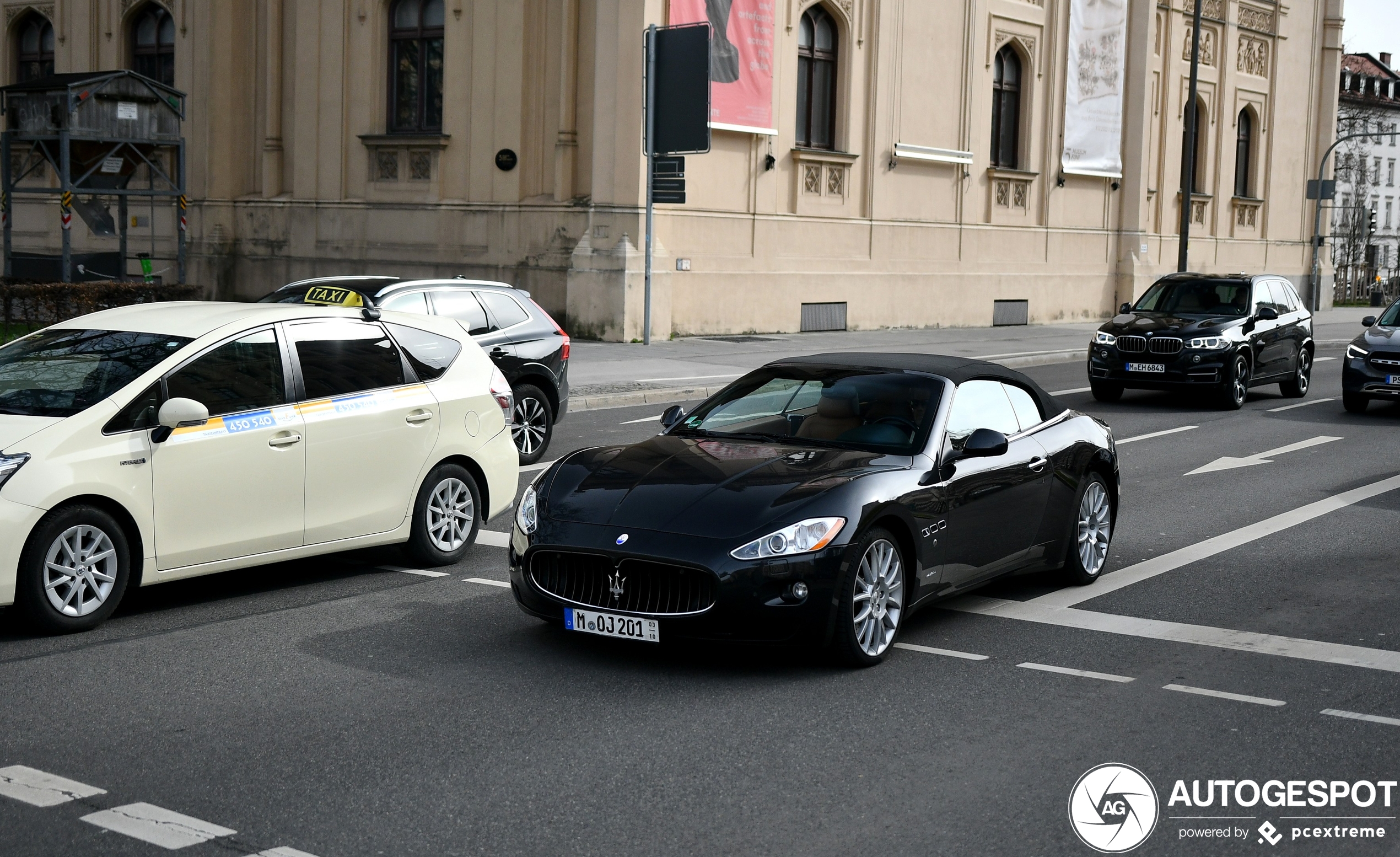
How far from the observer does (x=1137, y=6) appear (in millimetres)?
39312

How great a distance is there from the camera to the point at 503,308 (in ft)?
45.4

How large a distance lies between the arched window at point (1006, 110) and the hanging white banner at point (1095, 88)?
161cm

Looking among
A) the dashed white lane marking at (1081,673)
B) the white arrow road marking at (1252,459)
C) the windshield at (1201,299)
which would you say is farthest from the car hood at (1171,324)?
the dashed white lane marking at (1081,673)

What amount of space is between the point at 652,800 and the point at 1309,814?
217 cm

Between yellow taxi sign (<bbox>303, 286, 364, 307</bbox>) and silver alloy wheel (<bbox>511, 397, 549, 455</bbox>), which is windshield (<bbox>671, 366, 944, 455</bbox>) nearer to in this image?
silver alloy wheel (<bbox>511, 397, 549, 455</bbox>)

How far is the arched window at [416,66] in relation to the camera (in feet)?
95.1

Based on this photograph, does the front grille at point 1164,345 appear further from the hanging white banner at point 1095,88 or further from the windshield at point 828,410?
the hanging white banner at point 1095,88

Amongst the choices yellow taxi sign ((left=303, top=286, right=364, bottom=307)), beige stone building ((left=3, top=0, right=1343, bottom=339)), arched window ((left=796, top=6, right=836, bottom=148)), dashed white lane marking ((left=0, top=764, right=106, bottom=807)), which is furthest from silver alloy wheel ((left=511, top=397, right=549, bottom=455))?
arched window ((left=796, top=6, right=836, bottom=148))

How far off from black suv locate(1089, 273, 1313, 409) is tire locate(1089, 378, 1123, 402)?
2 centimetres

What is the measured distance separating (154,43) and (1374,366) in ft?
86.6

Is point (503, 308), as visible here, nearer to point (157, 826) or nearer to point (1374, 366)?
point (157, 826)

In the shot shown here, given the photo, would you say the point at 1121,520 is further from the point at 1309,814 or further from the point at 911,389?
the point at 1309,814

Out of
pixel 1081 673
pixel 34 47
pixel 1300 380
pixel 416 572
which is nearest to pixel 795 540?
pixel 1081 673

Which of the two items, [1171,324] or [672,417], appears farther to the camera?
[1171,324]
